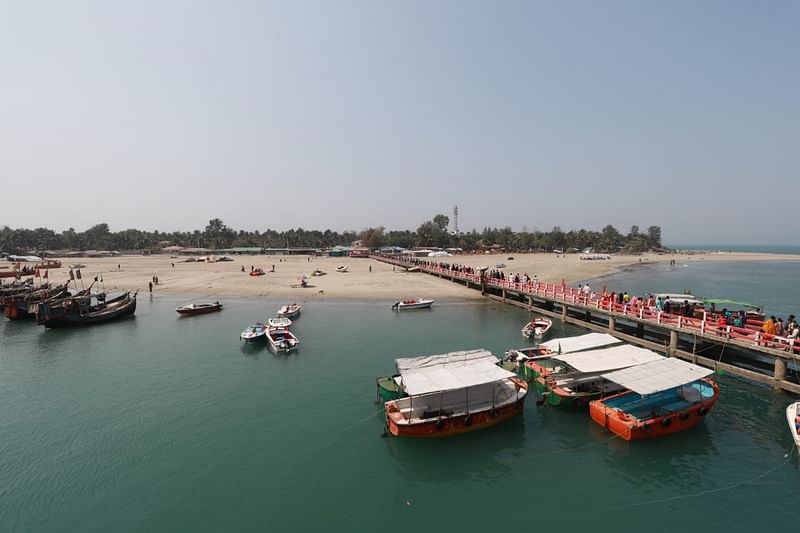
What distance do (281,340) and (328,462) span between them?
18732 millimetres

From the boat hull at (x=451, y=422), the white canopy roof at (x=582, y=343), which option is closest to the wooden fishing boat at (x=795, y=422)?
the white canopy roof at (x=582, y=343)

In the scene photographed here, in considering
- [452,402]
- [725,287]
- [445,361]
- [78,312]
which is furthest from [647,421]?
[725,287]

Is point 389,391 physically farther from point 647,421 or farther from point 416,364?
point 647,421

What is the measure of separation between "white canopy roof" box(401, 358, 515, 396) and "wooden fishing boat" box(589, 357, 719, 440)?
17.8 feet

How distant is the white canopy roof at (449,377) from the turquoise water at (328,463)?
288 centimetres

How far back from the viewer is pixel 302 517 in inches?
575

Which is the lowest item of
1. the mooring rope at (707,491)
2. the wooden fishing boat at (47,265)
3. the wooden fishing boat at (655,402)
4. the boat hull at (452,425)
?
the mooring rope at (707,491)

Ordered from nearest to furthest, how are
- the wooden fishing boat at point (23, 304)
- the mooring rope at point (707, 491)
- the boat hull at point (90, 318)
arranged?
the mooring rope at point (707, 491) → the boat hull at point (90, 318) → the wooden fishing boat at point (23, 304)

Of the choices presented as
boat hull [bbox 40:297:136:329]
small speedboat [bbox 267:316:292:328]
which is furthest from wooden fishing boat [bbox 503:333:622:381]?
boat hull [bbox 40:297:136:329]

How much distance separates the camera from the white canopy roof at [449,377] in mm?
19391

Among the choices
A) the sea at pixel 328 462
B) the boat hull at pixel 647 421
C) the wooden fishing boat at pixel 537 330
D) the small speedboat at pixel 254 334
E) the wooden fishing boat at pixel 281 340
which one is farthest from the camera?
the wooden fishing boat at pixel 537 330

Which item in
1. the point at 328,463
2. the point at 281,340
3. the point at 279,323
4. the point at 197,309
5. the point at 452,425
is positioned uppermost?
the point at 279,323

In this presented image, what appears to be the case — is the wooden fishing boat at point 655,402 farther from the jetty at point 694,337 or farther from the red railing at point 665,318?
the red railing at point 665,318

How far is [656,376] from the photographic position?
20.1m
